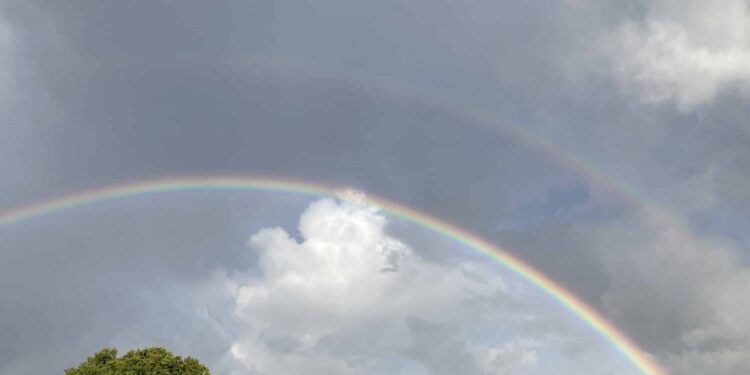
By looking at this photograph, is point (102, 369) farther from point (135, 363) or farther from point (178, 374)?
point (178, 374)

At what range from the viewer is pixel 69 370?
75.8 meters

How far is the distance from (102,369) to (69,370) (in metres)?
4.70

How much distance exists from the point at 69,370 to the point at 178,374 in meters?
12.9

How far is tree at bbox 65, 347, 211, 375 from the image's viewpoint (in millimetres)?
74094

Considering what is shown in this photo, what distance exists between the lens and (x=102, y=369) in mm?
74312

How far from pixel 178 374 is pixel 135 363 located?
5138 millimetres

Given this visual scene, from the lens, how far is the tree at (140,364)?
74094 mm

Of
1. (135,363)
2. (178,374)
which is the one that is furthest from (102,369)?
(178,374)

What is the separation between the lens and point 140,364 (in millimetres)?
74688

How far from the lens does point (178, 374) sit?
7525 centimetres

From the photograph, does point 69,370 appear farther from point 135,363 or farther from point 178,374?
point 178,374

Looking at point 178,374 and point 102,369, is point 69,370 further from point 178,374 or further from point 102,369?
point 178,374

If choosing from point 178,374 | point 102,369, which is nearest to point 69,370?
point 102,369
